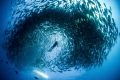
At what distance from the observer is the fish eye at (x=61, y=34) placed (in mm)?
8680

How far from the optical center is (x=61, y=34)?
435 inches

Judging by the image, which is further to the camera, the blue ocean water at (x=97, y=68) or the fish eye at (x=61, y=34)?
the blue ocean water at (x=97, y=68)

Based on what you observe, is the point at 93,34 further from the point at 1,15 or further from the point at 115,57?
the point at 1,15

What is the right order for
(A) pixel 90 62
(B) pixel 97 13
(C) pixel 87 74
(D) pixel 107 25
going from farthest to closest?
1. (C) pixel 87 74
2. (A) pixel 90 62
3. (D) pixel 107 25
4. (B) pixel 97 13

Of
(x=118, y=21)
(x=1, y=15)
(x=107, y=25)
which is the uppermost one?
(x=1, y=15)

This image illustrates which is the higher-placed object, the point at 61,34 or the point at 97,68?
the point at 61,34

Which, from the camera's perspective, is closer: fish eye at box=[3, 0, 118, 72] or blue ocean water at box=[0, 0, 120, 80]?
fish eye at box=[3, 0, 118, 72]

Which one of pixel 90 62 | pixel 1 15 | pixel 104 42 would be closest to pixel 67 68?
pixel 90 62

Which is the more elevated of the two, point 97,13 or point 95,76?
point 97,13

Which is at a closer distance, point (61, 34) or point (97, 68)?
point (61, 34)

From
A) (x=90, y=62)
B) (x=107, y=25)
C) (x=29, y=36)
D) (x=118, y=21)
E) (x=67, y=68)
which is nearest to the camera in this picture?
(x=107, y=25)

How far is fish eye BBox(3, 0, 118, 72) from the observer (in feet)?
28.5

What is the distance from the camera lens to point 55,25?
10.3 meters

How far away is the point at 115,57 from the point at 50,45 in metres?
10.2
